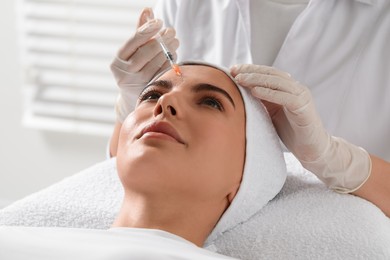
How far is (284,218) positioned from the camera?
1557mm

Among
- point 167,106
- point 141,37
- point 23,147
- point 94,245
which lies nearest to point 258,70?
point 167,106

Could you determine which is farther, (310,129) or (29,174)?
(29,174)

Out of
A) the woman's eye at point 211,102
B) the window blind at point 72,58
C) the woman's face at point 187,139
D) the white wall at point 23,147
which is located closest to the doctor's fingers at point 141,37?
the woman's face at point 187,139

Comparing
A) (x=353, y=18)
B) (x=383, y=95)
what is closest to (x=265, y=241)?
(x=383, y=95)

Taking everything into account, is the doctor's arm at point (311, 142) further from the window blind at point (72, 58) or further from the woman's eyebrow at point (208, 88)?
the window blind at point (72, 58)

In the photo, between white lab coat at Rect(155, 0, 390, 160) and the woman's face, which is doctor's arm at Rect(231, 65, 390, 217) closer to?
the woman's face

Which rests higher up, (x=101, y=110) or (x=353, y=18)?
(x=353, y=18)

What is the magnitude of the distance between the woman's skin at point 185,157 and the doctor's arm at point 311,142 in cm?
7

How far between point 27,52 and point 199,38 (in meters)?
1.24

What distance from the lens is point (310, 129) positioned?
1.55m

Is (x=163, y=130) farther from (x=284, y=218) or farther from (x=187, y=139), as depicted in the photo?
(x=284, y=218)

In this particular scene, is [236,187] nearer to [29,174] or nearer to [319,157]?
[319,157]

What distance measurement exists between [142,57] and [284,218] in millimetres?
531

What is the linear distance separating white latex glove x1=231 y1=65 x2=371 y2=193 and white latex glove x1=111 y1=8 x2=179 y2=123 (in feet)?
0.76
